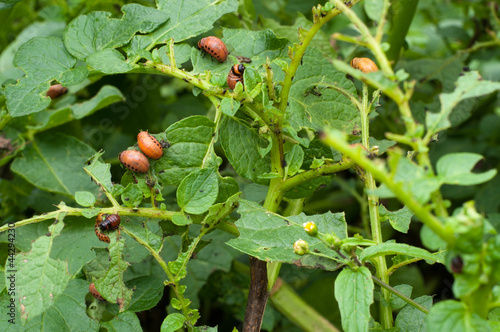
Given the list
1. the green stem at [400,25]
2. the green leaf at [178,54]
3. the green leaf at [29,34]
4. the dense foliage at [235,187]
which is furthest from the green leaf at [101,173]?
the green stem at [400,25]

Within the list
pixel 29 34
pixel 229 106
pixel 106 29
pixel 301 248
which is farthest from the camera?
pixel 29 34

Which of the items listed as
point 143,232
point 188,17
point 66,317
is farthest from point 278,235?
point 188,17

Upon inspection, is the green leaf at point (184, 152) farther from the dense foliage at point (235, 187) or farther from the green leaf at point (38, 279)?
the green leaf at point (38, 279)

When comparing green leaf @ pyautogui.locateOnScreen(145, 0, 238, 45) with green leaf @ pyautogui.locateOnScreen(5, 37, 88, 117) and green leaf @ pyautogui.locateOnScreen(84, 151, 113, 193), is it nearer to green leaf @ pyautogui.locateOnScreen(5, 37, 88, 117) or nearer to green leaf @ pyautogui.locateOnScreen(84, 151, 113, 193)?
green leaf @ pyautogui.locateOnScreen(5, 37, 88, 117)

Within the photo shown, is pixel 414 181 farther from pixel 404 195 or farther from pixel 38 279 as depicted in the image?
pixel 38 279

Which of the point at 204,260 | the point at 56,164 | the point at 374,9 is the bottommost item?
the point at 204,260

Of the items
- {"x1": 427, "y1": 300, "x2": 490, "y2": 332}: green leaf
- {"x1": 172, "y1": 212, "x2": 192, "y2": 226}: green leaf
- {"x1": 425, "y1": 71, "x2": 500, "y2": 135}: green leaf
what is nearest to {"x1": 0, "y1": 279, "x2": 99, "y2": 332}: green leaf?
{"x1": 172, "y1": 212, "x2": 192, "y2": 226}: green leaf
